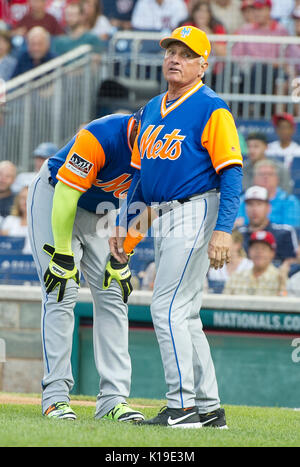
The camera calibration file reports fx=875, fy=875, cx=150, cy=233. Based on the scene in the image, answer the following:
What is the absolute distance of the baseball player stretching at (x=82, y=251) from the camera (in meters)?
4.68

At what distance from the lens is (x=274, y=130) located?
10.0 m

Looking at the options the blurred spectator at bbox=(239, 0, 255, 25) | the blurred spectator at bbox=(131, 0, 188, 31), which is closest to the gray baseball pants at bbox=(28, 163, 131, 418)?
the blurred spectator at bbox=(239, 0, 255, 25)

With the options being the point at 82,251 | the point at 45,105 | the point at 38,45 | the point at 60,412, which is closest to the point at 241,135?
the point at 45,105

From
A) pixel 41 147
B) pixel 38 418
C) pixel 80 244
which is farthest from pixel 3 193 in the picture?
pixel 38 418

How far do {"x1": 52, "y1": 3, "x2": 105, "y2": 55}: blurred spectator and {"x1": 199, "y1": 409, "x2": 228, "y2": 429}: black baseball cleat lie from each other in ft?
25.0

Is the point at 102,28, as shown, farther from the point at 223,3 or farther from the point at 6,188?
the point at 6,188

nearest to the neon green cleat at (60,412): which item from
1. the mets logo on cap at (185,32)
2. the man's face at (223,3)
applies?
the mets logo on cap at (185,32)

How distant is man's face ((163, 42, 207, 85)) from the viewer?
4348 mm

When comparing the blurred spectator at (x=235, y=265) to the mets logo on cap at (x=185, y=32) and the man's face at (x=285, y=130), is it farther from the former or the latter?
the mets logo on cap at (x=185, y=32)

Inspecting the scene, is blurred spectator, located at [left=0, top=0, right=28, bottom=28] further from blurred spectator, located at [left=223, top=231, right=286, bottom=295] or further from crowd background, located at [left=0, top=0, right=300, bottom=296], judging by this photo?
blurred spectator, located at [left=223, top=231, right=286, bottom=295]

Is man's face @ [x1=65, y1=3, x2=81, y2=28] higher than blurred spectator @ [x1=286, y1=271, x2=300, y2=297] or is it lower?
higher

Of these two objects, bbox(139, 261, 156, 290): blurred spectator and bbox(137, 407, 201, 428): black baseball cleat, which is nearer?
bbox(137, 407, 201, 428): black baseball cleat

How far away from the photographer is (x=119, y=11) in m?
12.5
